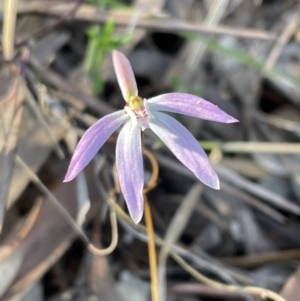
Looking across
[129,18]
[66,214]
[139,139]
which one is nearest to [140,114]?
[139,139]

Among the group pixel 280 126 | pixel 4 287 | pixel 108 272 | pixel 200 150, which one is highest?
pixel 200 150

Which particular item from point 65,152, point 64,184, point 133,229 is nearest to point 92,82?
point 65,152

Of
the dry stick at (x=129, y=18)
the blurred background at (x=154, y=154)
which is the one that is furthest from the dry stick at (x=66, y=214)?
the dry stick at (x=129, y=18)

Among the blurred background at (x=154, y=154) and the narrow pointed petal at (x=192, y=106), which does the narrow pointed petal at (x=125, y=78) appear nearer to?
the narrow pointed petal at (x=192, y=106)

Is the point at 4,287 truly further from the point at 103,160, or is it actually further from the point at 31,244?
the point at 103,160

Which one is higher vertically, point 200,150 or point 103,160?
point 200,150

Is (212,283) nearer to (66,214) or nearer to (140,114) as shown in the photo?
(66,214)

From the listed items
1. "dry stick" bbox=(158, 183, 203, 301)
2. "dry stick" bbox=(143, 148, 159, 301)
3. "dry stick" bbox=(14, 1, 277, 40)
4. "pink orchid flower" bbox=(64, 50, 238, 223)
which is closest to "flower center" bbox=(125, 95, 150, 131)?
"pink orchid flower" bbox=(64, 50, 238, 223)
